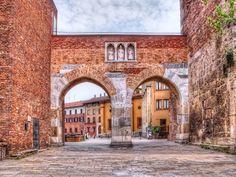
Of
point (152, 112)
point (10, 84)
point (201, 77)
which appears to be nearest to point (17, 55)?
point (10, 84)

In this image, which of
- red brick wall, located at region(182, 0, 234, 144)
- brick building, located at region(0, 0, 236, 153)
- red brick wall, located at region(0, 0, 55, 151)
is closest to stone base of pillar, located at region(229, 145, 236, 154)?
brick building, located at region(0, 0, 236, 153)

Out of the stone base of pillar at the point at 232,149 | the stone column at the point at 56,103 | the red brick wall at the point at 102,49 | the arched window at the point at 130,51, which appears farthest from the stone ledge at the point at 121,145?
the stone base of pillar at the point at 232,149

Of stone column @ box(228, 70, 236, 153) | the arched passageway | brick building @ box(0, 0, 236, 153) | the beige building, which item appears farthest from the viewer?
the beige building

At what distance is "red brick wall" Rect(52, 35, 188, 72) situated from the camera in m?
19.0

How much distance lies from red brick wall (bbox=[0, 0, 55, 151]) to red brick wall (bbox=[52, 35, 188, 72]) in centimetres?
77

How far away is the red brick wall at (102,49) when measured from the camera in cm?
1902

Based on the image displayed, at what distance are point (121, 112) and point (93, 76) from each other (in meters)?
2.44

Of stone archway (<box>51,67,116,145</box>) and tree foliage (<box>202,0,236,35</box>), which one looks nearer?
tree foliage (<box>202,0,236,35</box>)

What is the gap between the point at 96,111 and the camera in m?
71.6

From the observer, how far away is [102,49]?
62.7 ft

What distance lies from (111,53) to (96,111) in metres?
53.0

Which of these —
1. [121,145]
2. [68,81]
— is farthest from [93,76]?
[121,145]

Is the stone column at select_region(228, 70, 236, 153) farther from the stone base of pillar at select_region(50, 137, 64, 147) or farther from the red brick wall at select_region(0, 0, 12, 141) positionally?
the stone base of pillar at select_region(50, 137, 64, 147)

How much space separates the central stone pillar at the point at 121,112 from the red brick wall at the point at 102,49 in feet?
4.53
